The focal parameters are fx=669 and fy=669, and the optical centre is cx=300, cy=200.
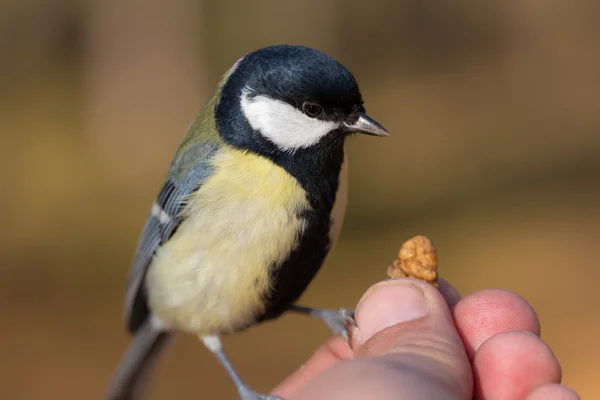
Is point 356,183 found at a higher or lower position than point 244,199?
lower

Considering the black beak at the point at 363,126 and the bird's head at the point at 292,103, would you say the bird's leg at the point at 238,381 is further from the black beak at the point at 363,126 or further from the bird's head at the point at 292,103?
the black beak at the point at 363,126

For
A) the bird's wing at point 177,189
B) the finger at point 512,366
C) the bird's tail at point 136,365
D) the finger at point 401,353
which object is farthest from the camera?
the bird's tail at point 136,365

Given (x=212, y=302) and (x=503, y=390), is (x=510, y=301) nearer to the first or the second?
(x=503, y=390)

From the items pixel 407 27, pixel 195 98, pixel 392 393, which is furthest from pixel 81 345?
pixel 407 27

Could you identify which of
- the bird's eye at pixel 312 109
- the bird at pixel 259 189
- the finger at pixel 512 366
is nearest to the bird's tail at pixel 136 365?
the bird at pixel 259 189

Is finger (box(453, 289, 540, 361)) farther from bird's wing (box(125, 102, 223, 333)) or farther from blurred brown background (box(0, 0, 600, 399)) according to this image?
blurred brown background (box(0, 0, 600, 399))

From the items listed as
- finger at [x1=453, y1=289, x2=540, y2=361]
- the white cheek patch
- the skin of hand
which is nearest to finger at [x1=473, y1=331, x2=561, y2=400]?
the skin of hand

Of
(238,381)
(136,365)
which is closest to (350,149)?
(136,365)

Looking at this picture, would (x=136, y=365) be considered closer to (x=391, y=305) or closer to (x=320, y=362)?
(x=320, y=362)
